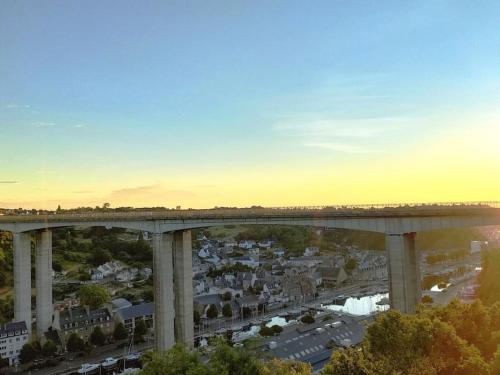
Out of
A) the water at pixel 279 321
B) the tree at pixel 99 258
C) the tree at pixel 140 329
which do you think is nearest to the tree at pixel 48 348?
the tree at pixel 140 329

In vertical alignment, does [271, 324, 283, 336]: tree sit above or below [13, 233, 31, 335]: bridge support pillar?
below

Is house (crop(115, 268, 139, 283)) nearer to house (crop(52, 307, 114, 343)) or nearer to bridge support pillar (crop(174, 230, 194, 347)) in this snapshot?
house (crop(52, 307, 114, 343))

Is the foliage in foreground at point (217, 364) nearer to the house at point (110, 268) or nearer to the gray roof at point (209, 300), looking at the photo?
the gray roof at point (209, 300)

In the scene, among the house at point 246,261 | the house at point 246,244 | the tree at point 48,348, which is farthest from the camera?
the house at point 246,244

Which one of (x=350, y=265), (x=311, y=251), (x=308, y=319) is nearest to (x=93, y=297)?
(x=308, y=319)

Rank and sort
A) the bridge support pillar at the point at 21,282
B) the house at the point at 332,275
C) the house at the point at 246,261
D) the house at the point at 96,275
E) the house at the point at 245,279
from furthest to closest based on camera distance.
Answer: the house at the point at 246,261 → the house at the point at 332,275 → the house at the point at 96,275 → the house at the point at 245,279 → the bridge support pillar at the point at 21,282

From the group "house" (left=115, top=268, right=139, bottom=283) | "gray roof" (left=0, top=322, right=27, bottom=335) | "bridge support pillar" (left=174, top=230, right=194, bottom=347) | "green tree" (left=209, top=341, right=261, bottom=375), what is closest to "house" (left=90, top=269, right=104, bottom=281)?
"house" (left=115, top=268, right=139, bottom=283)

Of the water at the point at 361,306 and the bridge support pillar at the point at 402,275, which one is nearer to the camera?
the bridge support pillar at the point at 402,275

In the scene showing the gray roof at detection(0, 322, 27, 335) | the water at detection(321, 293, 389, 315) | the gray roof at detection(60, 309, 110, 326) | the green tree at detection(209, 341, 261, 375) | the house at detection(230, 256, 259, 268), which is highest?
the green tree at detection(209, 341, 261, 375)

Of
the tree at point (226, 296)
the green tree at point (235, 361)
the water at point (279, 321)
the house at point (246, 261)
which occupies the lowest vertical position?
the water at point (279, 321)
